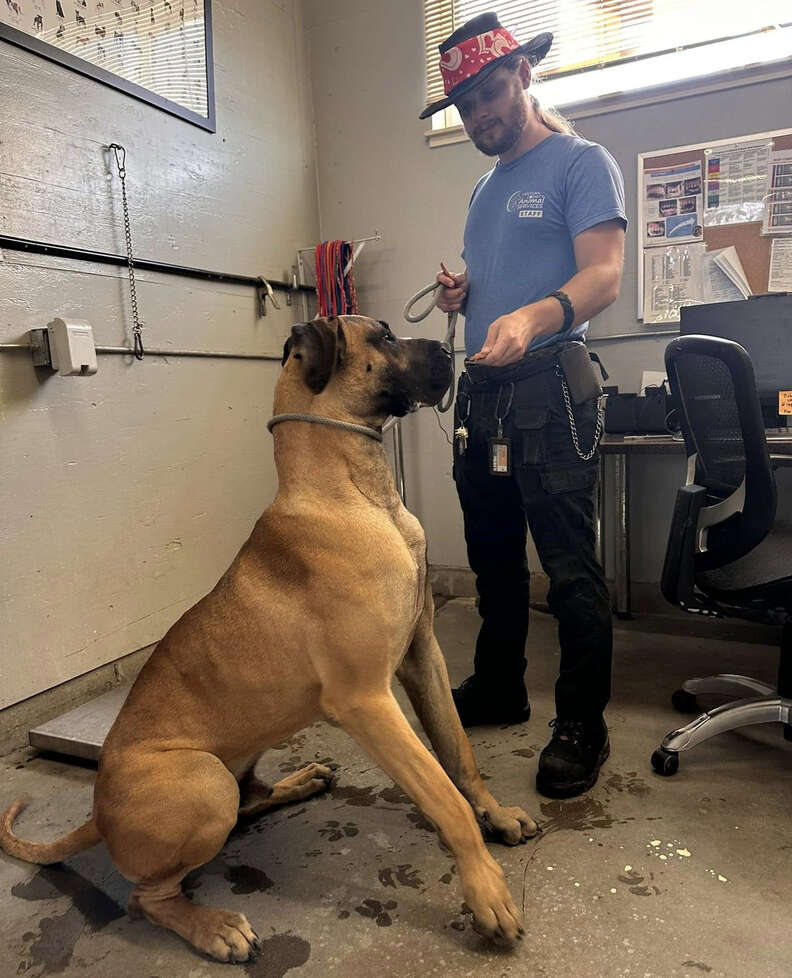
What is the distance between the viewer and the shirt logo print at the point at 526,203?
5.71ft

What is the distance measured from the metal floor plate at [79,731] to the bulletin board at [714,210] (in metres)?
2.59

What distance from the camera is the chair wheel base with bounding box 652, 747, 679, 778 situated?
69.1 inches

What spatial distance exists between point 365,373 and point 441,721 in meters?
0.80

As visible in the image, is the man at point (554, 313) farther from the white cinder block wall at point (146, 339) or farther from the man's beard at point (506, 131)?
the white cinder block wall at point (146, 339)

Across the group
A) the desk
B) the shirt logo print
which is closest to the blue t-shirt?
the shirt logo print

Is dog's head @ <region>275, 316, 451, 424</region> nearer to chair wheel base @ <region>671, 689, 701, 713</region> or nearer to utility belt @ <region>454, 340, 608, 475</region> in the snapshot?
utility belt @ <region>454, 340, 608, 475</region>

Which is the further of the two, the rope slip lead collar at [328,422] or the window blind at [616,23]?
the window blind at [616,23]

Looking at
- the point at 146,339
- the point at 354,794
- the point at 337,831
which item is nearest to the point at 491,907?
the point at 337,831

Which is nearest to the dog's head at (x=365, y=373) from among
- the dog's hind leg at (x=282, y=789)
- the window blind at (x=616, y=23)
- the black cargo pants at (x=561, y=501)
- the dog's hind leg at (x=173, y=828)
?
the black cargo pants at (x=561, y=501)

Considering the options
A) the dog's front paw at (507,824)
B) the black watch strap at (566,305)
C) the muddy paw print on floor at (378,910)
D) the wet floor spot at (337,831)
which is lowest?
the wet floor spot at (337,831)

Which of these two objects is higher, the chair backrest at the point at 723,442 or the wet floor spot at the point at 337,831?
the chair backrest at the point at 723,442

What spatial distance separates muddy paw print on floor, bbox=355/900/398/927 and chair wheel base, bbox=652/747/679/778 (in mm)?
810

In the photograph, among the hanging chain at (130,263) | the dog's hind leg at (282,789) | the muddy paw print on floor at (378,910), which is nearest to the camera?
the muddy paw print on floor at (378,910)

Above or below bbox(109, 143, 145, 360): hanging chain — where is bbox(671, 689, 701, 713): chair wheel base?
below
